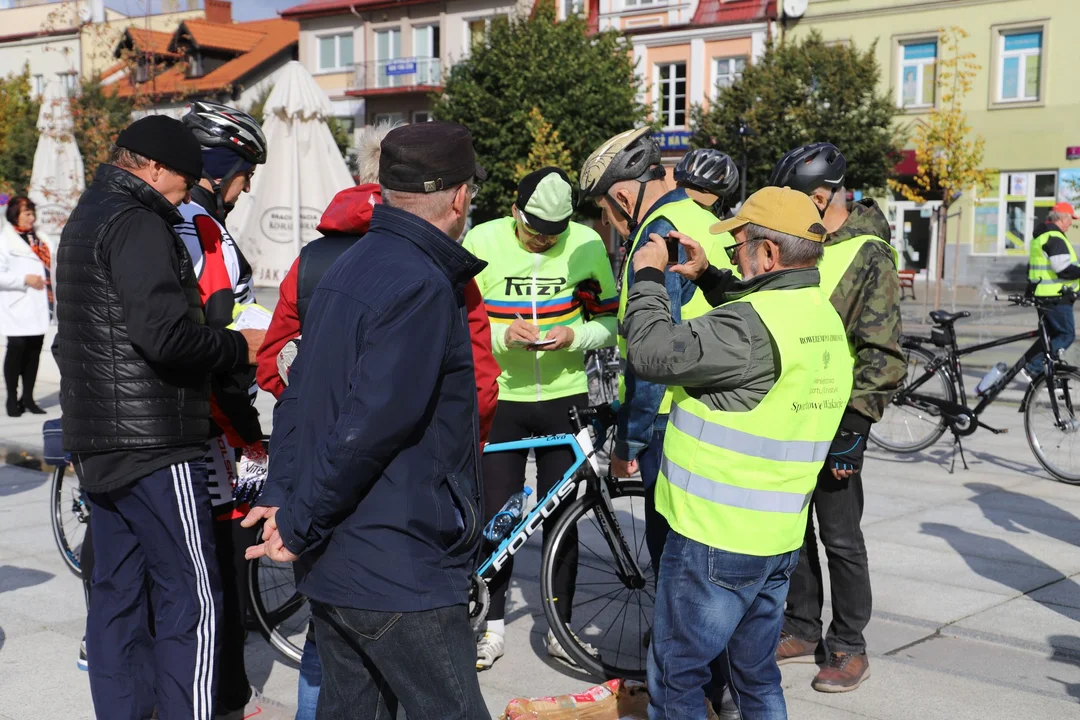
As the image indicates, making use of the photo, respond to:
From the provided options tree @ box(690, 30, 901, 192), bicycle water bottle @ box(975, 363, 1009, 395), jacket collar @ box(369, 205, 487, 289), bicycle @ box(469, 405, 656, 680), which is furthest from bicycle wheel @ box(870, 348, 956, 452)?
tree @ box(690, 30, 901, 192)

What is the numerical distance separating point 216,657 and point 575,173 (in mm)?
32757

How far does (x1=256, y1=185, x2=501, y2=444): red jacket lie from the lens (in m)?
3.09

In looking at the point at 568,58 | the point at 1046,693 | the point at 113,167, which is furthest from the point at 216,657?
the point at 568,58

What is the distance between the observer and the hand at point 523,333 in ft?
14.3

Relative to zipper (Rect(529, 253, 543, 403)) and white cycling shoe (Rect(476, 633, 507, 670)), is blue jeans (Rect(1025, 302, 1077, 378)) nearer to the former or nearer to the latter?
zipper (Rect(529, 253, 543, 403))

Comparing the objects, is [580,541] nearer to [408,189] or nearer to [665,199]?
[665,199]

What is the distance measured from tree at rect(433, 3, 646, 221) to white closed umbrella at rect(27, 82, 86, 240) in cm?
2087

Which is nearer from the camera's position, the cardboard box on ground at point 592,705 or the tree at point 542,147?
the cardboard box on ground at point 592,705

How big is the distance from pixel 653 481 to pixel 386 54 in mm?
45963

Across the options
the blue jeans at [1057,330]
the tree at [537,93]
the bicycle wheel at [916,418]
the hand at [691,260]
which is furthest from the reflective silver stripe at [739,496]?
the tree at [537,93]

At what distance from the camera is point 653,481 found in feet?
12.7

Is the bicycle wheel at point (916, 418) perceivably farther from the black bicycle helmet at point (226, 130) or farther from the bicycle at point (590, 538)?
the black bicycle helmet at point (226, 130)

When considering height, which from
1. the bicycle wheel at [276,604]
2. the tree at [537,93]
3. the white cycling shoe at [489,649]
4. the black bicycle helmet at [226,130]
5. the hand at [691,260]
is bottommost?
the white cycling shoe at [489,649]

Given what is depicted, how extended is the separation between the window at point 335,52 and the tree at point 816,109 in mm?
21449
